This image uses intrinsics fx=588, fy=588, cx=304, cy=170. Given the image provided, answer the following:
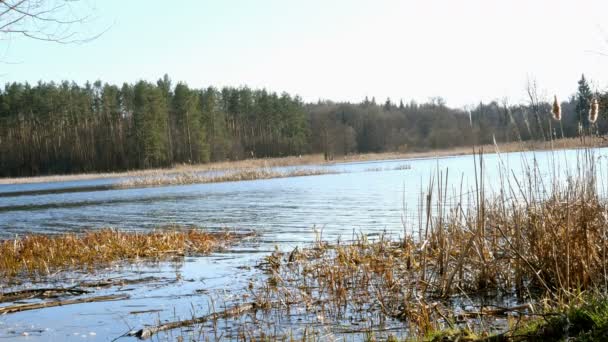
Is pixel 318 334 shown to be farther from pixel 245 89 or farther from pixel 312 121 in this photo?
pixel 312 121

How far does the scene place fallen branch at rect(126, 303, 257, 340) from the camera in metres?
5.50

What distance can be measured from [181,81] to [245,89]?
11.1m

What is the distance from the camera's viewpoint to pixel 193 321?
582 cm

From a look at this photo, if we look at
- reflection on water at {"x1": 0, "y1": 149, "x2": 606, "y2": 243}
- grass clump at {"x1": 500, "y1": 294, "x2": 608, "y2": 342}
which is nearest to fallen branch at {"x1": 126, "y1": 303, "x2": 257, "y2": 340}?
grass clump at {"x1": 500, "y1": 294, "x2": 608, "y2": 342}

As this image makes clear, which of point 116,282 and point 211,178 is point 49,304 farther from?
point 211,178

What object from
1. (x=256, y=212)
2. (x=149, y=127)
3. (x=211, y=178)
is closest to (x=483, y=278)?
(x=256, y=212)

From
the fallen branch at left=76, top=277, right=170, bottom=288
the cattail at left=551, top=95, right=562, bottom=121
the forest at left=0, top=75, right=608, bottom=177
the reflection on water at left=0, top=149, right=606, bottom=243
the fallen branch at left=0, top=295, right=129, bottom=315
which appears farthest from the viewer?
the forest at left=0, top=75, right=608, bottom=177

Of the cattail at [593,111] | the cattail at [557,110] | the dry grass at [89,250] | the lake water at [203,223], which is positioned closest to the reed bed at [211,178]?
the lake water at [203,223]

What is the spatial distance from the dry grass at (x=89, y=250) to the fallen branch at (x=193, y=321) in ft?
15.8

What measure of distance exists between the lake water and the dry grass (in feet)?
2.74

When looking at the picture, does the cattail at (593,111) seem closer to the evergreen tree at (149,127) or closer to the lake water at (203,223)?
the lake water at (203,223)

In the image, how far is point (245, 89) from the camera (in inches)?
3196

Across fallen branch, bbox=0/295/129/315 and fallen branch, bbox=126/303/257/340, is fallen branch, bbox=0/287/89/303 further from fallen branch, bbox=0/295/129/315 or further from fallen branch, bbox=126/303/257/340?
fallen branch, bbox=126/303/257/340

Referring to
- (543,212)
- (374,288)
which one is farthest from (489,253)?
(374,288)
